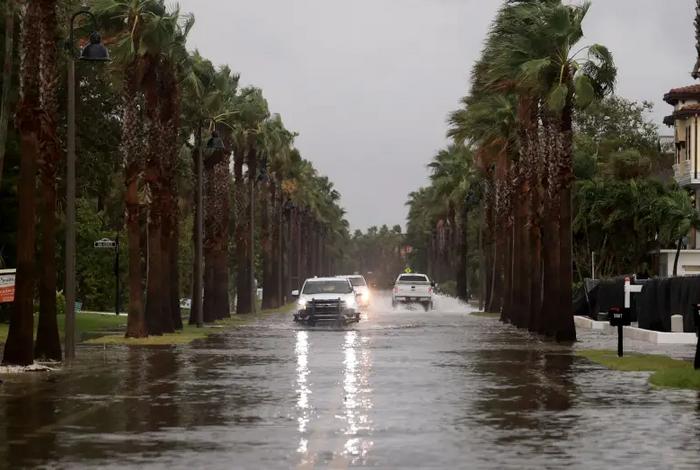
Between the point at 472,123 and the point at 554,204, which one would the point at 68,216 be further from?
the point at 472,123

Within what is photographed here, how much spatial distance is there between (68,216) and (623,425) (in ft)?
60.7

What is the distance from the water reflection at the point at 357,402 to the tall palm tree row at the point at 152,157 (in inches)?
251

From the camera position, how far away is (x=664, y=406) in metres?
22.0

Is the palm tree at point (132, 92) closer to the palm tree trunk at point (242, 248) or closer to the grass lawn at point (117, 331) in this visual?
the grass lawn at point (117, 331)

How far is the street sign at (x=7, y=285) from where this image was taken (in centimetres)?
3212

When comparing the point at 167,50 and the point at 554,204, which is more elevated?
the point at 167,50

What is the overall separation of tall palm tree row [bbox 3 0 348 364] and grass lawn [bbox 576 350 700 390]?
38.3 feet

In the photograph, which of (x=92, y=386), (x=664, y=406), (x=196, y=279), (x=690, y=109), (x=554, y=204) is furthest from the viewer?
(x=690, y=109)

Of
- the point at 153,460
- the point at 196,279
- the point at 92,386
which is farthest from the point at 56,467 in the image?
the point at 196,279

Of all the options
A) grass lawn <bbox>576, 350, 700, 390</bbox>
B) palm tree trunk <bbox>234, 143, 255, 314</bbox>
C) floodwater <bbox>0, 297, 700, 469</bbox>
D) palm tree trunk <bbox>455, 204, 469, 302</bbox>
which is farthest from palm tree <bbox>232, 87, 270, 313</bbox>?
floodwater <bbox>0, 297, 700, 469</bbox>

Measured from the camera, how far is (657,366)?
105ft

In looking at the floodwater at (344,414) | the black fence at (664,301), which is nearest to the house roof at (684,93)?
the black fence at (664,301)

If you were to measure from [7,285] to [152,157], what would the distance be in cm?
1762

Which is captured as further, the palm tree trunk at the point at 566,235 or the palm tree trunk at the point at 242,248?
the palm tree trunk at the point at 242,248
